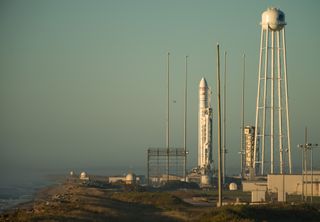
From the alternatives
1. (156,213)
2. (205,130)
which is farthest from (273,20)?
(156,213)

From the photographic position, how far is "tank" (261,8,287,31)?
66.1 meters

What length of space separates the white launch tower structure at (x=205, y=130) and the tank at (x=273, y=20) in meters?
19.0

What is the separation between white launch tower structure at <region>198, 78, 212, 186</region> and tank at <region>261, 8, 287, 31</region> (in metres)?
19.0

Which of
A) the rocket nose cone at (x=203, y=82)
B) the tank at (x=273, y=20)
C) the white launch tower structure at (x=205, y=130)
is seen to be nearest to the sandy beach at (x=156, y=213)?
the tank at (x=273, y=20)

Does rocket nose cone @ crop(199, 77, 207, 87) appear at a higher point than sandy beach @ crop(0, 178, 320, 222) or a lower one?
higher

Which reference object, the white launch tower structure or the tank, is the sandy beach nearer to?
the tank

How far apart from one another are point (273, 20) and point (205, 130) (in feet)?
78.5

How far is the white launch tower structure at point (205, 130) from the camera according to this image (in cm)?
8588

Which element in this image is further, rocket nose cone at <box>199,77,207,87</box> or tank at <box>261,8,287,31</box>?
rocket nose cone at <box>199,77,207,87</box>

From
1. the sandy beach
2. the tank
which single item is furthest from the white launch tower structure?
the sandy beach

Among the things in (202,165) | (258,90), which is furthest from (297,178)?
(202,165)

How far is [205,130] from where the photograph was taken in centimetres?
8744

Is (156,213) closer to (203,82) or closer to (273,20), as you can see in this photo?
(273,20)

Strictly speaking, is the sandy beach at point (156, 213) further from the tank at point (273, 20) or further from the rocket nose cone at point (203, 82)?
the rocket nose cone at point (203, 82)
